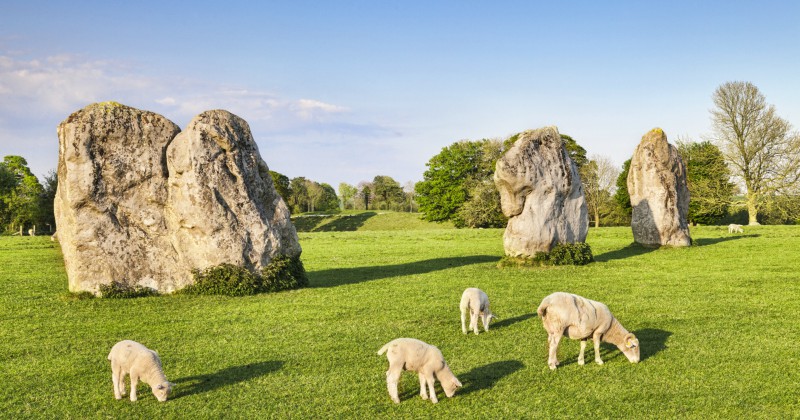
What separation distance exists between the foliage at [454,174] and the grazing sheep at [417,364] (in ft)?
201

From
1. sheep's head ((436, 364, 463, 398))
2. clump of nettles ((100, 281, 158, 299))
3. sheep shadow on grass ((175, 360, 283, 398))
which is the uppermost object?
clump of nettles ((100, 281, 158, 299))

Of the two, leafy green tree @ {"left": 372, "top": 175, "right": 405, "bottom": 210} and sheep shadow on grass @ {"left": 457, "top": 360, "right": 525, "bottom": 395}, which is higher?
leafy green tree @ {"left": 372, "top": 175, "right": 405, "bottom": 210}

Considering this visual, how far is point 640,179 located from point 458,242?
1235cm

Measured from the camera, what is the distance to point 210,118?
711 inches

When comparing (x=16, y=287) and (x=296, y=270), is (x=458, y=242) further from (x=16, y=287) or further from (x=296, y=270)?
(x=16, y=287)

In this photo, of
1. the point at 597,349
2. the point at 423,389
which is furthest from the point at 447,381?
the point at 597,349

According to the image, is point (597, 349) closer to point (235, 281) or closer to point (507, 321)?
point (507, 321)

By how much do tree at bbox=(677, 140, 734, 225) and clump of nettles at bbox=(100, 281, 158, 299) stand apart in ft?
136

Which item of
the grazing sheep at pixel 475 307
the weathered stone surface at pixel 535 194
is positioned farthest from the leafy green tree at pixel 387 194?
the grazing sheep at pixel 475 307

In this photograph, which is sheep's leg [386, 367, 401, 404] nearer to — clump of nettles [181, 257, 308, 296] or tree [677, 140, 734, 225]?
clump of nettles [181, 257, 308, 296]

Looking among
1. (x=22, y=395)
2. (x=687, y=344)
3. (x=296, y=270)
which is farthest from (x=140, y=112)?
(x=687, y=344)

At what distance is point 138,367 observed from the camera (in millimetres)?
8281

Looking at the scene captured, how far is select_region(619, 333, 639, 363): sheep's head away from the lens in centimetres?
975

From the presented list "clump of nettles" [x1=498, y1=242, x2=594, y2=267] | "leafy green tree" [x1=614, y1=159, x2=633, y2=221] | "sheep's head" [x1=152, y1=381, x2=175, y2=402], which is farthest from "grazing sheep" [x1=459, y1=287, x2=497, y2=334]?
"leafy green tree" [x1=614, y1=159, x2=633, y2=221]
